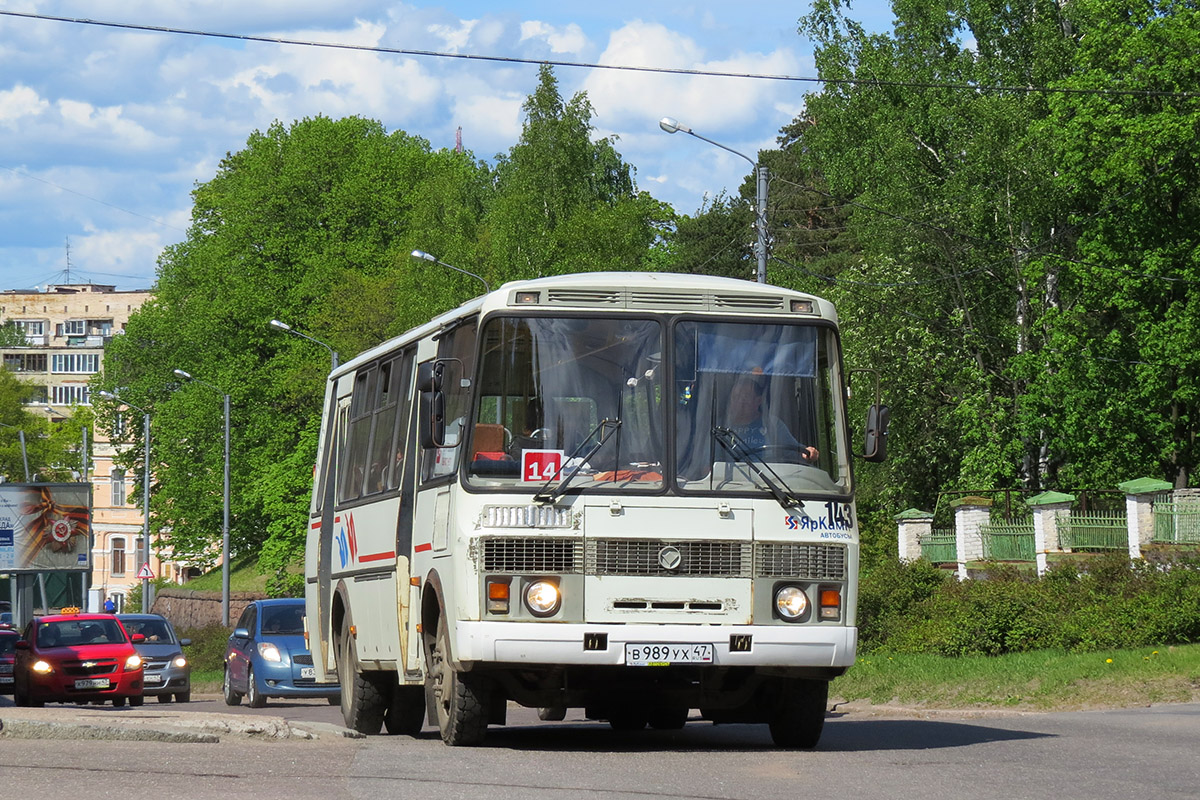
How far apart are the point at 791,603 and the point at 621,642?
1179 mm

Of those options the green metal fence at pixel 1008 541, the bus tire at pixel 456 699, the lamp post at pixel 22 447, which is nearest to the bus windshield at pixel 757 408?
the bus tire at pixel 456 699

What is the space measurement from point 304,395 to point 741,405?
50224mm

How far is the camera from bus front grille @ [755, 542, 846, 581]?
1291 cm

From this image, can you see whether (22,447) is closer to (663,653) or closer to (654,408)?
(654,408)

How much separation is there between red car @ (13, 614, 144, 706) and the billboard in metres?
18.9

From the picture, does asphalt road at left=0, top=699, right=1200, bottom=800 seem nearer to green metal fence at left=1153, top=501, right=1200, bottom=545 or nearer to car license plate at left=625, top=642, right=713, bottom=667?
car license plate at left=625, top=642, right=713, bottom=667

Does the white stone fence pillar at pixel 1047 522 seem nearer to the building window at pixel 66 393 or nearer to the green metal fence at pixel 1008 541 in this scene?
the green metal fence at pixel 1008 541

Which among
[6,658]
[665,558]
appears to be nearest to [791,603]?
[665,558]

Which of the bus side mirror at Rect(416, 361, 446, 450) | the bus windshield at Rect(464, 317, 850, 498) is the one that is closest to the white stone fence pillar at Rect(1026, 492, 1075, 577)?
the bus windshield at Rect(464, 317, 850, 498)

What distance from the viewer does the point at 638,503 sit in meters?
12.8

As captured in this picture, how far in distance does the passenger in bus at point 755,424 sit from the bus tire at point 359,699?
516 centimetres

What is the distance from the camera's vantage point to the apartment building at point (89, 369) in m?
117

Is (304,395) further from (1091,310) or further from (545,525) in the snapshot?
(545,525)

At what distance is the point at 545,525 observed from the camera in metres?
12.7
